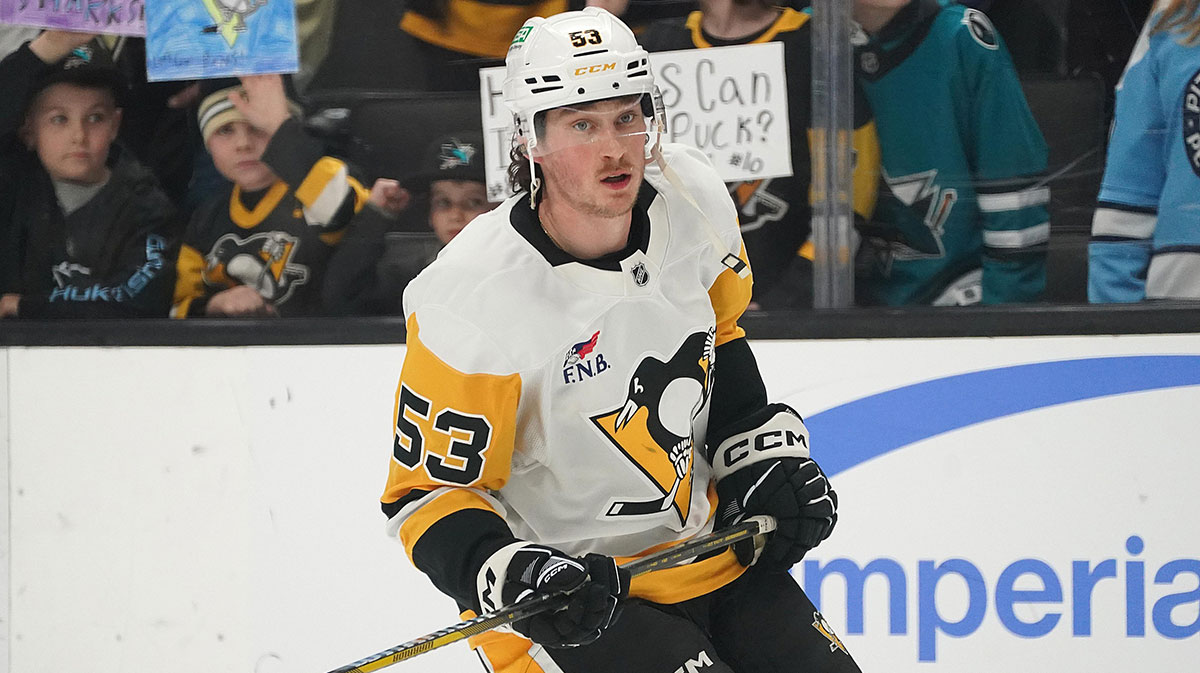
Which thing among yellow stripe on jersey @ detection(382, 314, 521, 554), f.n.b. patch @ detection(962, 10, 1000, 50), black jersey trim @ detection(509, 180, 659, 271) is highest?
f.n.b. patch @ detection(962, 10, 1000, 50)

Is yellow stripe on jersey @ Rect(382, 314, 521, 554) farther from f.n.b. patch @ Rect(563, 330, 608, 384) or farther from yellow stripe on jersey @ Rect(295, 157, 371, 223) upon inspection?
yellow stripe on jersey @ Rect(295, 157, 371, 223)

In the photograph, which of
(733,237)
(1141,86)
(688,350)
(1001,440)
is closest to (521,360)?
(688,350)

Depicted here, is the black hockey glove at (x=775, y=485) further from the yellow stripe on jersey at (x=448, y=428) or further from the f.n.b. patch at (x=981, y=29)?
the f.n.b. patch at (x=981, y=29)

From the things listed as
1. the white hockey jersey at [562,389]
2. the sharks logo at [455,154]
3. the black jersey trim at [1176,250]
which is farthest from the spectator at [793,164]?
the white hockey jersey at [562,389]

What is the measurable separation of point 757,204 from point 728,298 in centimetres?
92

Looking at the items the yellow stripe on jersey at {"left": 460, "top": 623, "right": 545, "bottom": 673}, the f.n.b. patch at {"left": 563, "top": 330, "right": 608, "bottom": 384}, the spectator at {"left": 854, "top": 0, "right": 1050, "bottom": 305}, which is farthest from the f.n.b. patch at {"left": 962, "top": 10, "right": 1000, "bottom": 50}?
the yellow stripe on jersey at {"left": 460, "top": 623, "right": 545, "bottom": 673}

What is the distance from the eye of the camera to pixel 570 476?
1.70 meters

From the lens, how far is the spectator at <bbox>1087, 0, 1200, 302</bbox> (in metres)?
2.59

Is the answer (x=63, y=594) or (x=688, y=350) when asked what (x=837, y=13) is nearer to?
(x=688, y=350)

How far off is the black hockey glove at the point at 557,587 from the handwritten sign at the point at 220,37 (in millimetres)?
1667

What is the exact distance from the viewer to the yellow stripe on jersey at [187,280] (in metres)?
Result: 2.95

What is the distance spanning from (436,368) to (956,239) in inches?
57.3

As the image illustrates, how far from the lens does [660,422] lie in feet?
5.66

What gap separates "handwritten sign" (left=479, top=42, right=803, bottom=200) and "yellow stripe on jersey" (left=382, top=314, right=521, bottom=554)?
1257 millimetres
